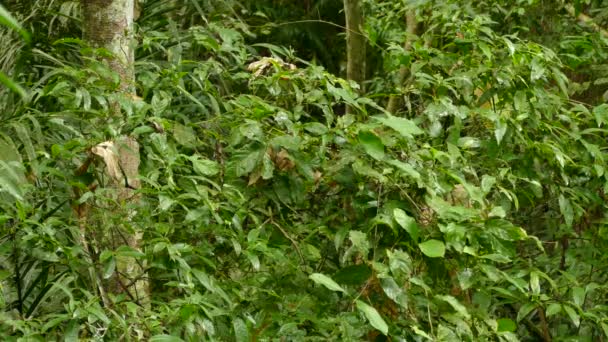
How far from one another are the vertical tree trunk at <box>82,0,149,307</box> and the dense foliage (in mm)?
36

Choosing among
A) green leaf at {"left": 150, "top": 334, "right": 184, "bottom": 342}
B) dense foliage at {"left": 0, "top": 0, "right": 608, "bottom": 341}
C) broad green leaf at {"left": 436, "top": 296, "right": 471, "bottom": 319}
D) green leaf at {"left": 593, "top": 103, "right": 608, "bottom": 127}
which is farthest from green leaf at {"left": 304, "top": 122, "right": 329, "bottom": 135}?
green leaf at {"left": 593, "top": 103, "right": 608, "bottom": 127}

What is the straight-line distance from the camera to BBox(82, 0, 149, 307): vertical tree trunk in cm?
212

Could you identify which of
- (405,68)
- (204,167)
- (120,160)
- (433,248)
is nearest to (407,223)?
(433,248)

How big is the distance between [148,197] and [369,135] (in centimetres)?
64

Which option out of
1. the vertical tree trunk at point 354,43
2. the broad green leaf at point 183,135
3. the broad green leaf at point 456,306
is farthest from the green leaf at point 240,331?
the vertical tree trunk at point 354,43

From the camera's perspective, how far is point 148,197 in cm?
235

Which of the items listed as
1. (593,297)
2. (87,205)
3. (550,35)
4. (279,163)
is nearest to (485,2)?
(550,35)

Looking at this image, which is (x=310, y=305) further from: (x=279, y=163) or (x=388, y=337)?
(x=279, y=163)

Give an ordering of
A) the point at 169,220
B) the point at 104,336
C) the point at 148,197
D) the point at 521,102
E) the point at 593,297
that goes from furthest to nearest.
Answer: the point at 593,297, the point at 521,102, the point at 148,197, the point at 169,220, the point at 104,336

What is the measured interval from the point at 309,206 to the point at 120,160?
0.55 meters

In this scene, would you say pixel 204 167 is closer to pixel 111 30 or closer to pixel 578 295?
pixel 111 30

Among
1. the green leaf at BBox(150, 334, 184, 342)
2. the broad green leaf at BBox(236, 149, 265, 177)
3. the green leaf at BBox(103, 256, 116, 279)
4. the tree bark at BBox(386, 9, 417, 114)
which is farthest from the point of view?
the tree bark at BBox(386, 9, 417, 114)

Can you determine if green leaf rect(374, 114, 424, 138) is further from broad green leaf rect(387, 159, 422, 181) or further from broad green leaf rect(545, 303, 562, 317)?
broad green leaf rect(545, 303, 562, 317)

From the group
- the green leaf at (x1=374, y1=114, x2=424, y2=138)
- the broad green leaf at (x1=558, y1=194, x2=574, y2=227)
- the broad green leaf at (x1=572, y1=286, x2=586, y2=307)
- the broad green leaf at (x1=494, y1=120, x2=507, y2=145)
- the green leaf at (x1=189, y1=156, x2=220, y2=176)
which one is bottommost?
the broad green leaf at (x1=572, y1=286, x2=586, y2=307)
